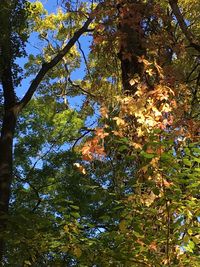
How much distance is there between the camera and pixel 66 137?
15.8 metres

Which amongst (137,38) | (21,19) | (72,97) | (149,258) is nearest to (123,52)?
(137,38)

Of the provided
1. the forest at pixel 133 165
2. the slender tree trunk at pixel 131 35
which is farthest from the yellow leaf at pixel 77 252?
the slender tree trunk at pixel 131 35

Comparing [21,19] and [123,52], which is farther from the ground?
[21,19]

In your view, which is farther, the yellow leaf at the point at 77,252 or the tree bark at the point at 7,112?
the tree bark at the point at 7,112

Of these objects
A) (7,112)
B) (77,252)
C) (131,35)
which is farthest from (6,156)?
(77,252)

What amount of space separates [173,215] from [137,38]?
2.16 metres

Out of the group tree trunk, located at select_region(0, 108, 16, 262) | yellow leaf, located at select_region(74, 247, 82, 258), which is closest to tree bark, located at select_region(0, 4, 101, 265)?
tree trunk, located at select_region(0, 108, 16, 262)

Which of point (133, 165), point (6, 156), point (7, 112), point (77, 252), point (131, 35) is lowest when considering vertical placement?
point (77, 252)

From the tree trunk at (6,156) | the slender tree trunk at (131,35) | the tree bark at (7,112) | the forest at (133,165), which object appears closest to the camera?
the forest at (133,165)

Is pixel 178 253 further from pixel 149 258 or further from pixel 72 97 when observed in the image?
pixel 72 97

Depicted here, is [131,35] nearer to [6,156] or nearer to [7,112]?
[6,156]

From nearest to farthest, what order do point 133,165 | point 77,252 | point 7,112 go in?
point 77,252
point 133,165
point 7,112

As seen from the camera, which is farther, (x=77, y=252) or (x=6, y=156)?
(x=6, y=156)

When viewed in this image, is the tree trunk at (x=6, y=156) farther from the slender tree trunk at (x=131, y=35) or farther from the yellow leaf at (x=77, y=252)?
the yellow leaf at (x=77, y=252)
